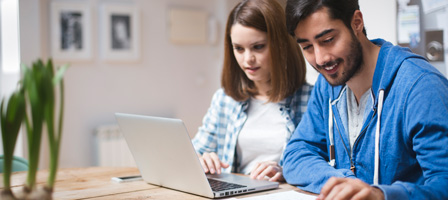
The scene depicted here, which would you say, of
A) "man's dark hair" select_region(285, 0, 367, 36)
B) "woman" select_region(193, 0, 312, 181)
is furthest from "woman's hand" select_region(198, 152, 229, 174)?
"man's dark hair" select_region(285, 0, 367, 36)

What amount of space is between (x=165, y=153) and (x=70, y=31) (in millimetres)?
2753

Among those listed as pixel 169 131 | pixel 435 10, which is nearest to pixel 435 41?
pixel 435 10

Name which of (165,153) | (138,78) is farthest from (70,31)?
(165,153)

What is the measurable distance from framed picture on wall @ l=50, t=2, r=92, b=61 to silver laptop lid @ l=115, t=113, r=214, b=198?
2449 millimetres

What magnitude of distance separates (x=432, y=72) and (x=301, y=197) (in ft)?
1.58

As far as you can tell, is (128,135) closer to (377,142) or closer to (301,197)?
(301,197)

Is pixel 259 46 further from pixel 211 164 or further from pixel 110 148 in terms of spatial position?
pixel 110 148

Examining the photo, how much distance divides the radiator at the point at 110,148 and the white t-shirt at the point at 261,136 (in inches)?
87.5

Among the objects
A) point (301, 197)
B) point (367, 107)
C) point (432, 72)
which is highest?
point (432, 72)

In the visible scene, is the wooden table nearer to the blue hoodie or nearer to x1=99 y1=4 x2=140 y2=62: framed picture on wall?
the blue hoodie

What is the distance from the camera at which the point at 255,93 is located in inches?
84.2

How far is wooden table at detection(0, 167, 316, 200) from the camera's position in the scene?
145cm

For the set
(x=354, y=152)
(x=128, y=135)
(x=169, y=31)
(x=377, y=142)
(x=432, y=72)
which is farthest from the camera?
(x=169, y=31)

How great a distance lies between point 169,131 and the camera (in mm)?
1390
